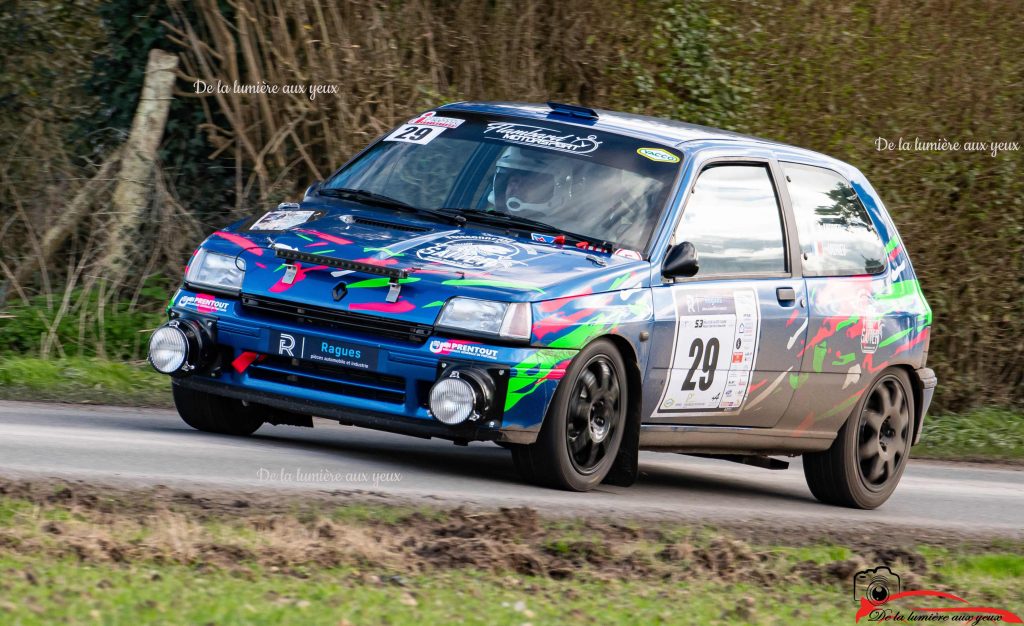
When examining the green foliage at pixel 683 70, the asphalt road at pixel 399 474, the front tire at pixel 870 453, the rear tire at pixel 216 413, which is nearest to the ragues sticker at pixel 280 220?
the rear tire at pixel 216 413

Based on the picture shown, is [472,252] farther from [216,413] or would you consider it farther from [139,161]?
[139,161]

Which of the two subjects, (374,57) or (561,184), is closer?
(561,184)

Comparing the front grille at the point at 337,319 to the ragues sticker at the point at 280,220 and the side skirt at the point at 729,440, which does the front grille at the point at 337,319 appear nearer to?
the ragues sticker at the point at 280,220

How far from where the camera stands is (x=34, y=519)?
220 inches

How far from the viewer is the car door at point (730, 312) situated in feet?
24.8

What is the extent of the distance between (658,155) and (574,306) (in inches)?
53.4

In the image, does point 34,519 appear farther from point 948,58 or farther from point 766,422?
point 948,58

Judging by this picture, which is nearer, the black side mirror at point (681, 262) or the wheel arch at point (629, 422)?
the wheel arch at point (629, 422)

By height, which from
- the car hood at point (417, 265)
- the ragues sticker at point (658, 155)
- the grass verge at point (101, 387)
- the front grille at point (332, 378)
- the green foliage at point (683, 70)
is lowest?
the grass verge at point (101, 387)

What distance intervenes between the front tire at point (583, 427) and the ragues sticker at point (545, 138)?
4.23 feet

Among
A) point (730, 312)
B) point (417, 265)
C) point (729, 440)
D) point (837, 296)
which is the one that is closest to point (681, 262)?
point (730, 312)

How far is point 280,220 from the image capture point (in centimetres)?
762

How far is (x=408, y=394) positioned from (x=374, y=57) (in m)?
7.24

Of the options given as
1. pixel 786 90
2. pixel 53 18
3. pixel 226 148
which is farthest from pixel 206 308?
pixel 786 90
